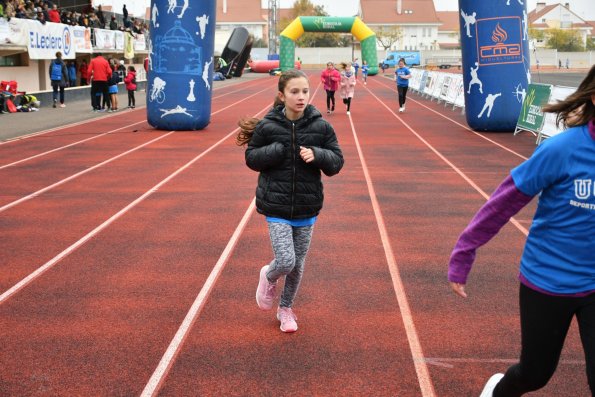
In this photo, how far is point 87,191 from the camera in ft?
35.4

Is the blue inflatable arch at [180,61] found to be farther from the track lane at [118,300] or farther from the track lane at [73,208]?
the track lane at [118,300]

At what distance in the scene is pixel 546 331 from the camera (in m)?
3.10

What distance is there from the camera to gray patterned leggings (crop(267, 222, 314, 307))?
4.89 meters

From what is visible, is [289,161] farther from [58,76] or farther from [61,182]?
[58,76]

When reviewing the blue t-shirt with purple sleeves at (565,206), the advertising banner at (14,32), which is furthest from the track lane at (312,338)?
the advertising banner at (14,32)

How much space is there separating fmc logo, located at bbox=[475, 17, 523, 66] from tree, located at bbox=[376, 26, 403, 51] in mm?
110716

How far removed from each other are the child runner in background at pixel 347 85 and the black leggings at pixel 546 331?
69.1 feet

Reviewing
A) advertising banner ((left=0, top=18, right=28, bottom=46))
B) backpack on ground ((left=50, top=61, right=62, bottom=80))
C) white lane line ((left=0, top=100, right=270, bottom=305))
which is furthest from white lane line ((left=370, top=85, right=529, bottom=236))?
advertising banner ((left=0, top=18, right=28, bottom=46))

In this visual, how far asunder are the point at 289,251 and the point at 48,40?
24.5 metres

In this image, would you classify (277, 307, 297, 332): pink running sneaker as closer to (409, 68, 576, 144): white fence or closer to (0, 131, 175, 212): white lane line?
(0, 131, 175, 212): white lane line

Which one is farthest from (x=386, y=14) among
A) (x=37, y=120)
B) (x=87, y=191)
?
(x=87, y=191)

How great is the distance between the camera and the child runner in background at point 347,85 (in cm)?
2416

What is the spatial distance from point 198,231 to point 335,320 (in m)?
3.16

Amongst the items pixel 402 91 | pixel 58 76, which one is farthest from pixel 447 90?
pixel 58 76
